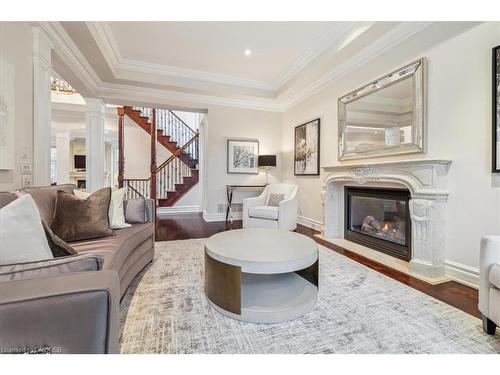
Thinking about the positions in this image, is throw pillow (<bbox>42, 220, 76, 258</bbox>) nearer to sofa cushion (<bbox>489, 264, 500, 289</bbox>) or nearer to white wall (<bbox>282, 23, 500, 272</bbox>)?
sofa cushion (<bbox>489, 264, 500, 289</bbox>)

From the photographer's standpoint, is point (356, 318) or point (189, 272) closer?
point (356, 318)

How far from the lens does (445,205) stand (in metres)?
2.35

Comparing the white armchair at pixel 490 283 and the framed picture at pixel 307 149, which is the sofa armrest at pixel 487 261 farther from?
the framed picture at pixel 307 149

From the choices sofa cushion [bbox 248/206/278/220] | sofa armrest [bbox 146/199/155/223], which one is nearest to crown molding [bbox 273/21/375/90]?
sofa cushion [bbox 248/206/278/220]

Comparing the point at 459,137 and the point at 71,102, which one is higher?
the point at 71,102

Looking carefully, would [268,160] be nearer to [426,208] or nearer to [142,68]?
[142,68]

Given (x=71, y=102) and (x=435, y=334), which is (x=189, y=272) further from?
(x=71, y=102)

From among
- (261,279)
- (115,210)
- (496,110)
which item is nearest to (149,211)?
(115,210)

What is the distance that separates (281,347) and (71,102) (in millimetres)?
7222

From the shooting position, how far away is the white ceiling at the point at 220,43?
3068 mm

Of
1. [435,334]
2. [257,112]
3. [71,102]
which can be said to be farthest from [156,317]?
[71,102]

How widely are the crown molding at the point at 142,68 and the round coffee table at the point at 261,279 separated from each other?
3.00 meters

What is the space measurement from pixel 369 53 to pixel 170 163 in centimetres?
561

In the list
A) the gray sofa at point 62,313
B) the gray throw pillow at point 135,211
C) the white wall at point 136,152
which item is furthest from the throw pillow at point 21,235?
the white wall at point 136,152
